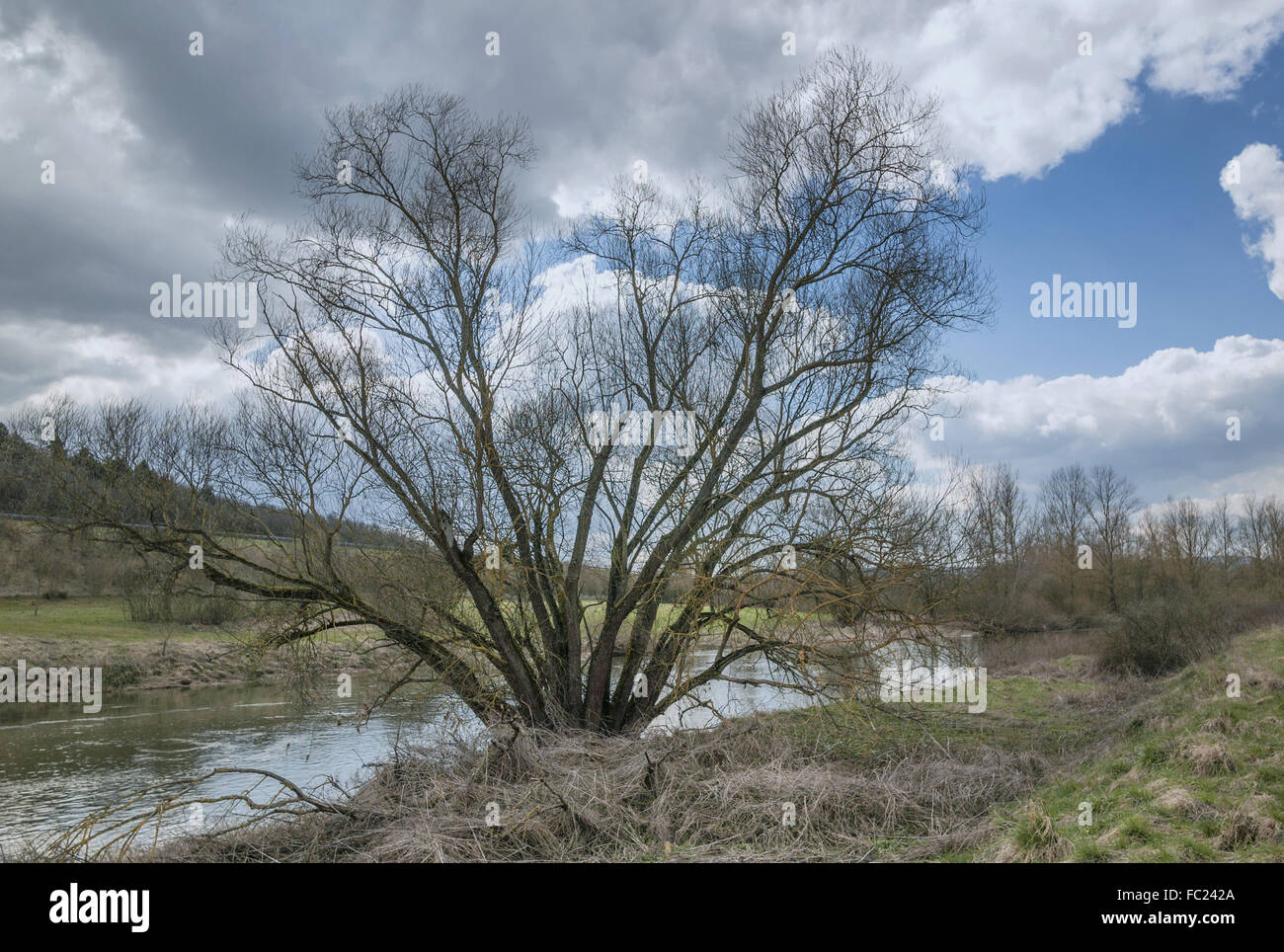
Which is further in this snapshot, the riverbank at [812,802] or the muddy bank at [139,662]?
the muddy bank at [139,662]

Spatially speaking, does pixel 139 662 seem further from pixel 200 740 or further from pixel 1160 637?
pixel 1160 637

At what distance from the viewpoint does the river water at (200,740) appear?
12.3m

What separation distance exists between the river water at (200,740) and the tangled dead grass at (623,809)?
1352 millimetres

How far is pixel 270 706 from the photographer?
862 inches

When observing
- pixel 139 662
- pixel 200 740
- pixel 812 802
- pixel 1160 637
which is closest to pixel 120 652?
pixel 139 662

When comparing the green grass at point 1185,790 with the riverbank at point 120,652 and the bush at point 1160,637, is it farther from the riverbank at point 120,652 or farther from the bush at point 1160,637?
the riverbank at point 120,652

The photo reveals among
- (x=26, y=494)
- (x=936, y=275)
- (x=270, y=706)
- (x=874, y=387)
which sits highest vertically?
(x=936, y=275)

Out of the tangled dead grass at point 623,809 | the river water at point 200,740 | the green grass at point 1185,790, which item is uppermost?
the green grass at point 1185,790

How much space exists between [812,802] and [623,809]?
6.51ft

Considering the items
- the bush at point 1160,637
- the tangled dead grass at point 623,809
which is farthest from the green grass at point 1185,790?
the bush at point 1160,637

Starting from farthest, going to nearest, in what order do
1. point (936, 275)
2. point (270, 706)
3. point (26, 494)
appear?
point (270, 706)
point (936, 275)
point (26, 494)

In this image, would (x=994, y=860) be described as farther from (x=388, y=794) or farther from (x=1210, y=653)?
(x=1210, y=653)
